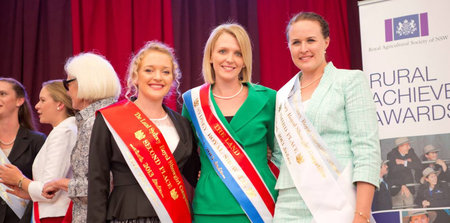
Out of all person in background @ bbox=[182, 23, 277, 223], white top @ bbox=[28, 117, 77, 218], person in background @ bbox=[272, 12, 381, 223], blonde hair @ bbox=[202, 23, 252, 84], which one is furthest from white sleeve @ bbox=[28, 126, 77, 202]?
person in background @ bbox=[272, 12, 381, 223]

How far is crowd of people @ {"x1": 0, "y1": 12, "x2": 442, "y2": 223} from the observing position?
6.50 ft

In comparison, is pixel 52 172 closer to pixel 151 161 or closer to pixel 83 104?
pixel 83 104

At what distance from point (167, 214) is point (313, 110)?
2.30 feet

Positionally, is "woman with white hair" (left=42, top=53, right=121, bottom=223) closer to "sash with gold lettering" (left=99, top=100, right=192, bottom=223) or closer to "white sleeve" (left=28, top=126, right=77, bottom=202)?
"white sleeve" (left=28, top=126, right=77, bottom=202)

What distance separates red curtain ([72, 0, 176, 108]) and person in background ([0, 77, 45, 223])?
48.4 inches

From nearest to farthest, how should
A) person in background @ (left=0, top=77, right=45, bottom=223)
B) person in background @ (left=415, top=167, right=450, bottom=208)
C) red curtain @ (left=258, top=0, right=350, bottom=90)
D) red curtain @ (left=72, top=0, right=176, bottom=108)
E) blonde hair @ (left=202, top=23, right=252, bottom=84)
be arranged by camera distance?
blonde hair @ (left=202, top=23, right=252, bottom=84) → person in background @ (left=0, top=77, right=45, bottom=223) → person in background @ (left=415, top=167, right=450, bottom=208) → red curtain @ (left=258, top=0, right=350, bottom=90) → red curtain @ (left=72, top=0, right=176, bottom=108)

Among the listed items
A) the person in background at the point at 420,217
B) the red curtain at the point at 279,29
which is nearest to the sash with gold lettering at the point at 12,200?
the red curtain at the point at 279,29

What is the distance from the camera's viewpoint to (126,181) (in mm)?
2131

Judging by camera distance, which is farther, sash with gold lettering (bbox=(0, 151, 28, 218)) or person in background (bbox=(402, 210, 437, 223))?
person in background (bbox=(402, 210, 437, 223))

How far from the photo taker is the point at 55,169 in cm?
268

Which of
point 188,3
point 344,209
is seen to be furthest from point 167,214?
point 188,3

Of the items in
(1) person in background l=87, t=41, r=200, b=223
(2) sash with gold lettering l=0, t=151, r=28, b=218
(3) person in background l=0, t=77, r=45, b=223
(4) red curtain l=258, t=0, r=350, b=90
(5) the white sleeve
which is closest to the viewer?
(1) person in background l=87, t=41, r=200, b=223

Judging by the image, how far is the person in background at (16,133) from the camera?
319 cm

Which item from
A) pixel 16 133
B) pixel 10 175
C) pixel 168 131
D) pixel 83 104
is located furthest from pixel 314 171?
pixel 16 133
